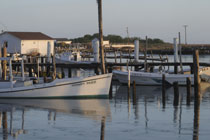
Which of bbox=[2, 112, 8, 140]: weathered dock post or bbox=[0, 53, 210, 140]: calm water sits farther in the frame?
bbox=[0, 53, 210, 140]: calm water

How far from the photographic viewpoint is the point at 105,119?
80.8 ft

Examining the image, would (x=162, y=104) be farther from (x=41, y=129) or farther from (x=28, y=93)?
(x=41, y=129)

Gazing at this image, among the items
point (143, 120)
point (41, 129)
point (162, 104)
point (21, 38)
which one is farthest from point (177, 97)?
point (21, 38)

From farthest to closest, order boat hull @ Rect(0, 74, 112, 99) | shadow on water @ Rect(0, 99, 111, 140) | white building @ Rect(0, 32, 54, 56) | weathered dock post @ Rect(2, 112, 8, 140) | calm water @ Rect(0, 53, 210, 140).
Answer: white building @ Rect(0, 32, 54, 56), boat hull @ Rect(0, 74, 112, 99), shadow on water @ Rect(0, 99, 111, 140), calm water @ Rect(0, 53, 210, 140), weathered dock post @ Rect(2, 112, 8, 140)

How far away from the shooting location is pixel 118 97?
35.6 meters

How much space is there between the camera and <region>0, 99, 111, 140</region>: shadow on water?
24.0 m

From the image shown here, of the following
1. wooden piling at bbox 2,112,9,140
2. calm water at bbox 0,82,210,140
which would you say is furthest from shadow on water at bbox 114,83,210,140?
wooden piling at bbox 2,112,9,140

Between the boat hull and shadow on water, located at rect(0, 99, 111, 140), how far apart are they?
46 cm

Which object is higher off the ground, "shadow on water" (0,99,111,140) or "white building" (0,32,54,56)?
"white building" (0,32,54,56)

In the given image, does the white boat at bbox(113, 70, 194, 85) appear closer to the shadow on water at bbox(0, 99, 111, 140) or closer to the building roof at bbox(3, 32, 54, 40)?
the shadow on water at bbox(0, 99, 111, 140)

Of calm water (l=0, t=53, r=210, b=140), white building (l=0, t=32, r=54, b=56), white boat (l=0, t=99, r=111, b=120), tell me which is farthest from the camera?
white building (l=0, t=32, r=54, b=56)

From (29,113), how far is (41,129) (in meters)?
5.04

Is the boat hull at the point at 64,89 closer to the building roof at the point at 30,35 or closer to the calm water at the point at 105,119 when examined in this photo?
the calm water at the point at 105,119

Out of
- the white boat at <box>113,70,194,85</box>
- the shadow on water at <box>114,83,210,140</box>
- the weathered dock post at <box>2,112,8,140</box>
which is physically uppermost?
the white boat at <box>113,70,194,85</box>
